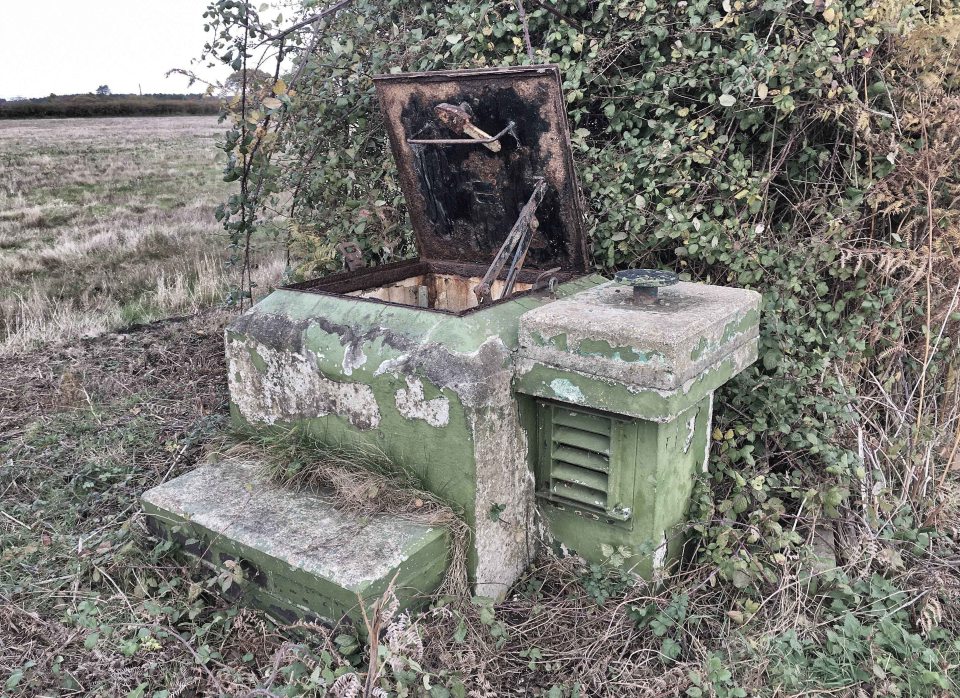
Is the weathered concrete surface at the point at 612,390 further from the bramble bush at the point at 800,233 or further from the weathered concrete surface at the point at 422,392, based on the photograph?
the bramble bush at the point at 800,233

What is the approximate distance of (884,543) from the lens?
9.37 feet

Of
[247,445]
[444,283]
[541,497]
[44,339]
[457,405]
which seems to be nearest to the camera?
[457,405]

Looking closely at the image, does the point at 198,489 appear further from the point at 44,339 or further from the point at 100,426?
the point at 44,339

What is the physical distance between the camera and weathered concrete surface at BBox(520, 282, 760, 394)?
7.39ft

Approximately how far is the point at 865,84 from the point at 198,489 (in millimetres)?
3605

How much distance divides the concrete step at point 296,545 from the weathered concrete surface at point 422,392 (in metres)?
0.25

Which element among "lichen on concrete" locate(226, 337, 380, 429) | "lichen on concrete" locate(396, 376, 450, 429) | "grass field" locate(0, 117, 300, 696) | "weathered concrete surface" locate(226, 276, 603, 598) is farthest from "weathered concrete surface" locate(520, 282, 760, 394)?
"grass field" locate(0, 117, 300, 696)

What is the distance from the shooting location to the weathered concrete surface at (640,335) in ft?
7.39

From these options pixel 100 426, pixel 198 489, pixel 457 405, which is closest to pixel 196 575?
pixel 198 489

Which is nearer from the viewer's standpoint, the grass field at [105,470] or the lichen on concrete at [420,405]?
the grass field at [105,470]

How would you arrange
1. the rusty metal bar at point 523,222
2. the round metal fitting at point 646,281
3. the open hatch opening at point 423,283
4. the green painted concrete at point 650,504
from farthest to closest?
the open hatch opening at point 423,283 → the rusty metal bar at point 523,222 → the round metal fitting at point 646,281 → the green painted concrete at point 650,504

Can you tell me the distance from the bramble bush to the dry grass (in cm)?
232

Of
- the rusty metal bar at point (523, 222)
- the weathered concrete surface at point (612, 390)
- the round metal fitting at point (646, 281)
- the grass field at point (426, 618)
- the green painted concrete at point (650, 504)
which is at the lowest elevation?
the grass field at point (426, 618)

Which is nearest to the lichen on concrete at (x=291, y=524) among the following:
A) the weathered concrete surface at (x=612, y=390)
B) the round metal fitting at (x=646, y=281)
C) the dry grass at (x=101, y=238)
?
the weathered concrete surface at (x=612, y=390)
